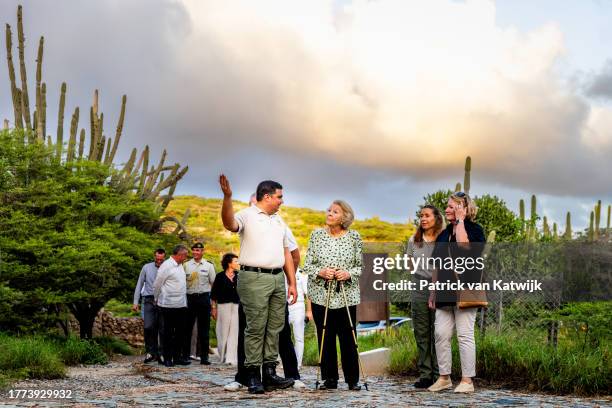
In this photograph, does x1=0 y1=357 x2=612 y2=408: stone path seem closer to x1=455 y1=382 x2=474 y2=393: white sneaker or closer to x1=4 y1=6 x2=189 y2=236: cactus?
x1=455 y1=382 x2=474 y2=393: white sneaker

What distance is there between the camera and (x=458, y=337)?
8.15 metres

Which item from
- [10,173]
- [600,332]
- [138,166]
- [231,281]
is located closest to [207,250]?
[138,166]

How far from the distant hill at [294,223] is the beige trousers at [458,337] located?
34.0 metres

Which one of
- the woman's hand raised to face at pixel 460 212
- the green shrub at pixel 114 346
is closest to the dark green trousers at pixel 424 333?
the woman's hand raised to face at pixel 460 212

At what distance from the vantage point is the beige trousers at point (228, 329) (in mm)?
13109

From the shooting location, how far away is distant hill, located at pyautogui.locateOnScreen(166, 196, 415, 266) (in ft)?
157

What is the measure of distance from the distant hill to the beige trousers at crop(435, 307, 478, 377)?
34.0 metres

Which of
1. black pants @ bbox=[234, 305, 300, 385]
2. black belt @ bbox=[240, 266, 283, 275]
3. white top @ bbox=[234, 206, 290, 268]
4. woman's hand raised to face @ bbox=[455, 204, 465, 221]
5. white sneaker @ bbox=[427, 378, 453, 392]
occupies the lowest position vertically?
white sneaker @ bbox=[427, 378, 453, 392]

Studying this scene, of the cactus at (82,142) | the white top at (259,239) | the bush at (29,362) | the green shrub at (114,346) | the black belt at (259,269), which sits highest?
the cactus at (82,142)

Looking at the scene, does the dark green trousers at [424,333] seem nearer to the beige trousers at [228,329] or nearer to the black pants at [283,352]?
the black pants at [283,352]

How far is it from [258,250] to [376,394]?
5.89ft

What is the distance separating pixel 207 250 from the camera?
115 ft

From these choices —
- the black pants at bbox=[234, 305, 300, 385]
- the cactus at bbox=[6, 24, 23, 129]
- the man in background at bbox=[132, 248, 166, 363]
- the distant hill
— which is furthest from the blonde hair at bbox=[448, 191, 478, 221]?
the distant hill

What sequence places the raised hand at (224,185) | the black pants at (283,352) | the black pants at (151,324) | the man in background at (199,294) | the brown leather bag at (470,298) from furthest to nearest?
1. the black pants at (151,324)
2. the man in background at (199,294)
3. the black pants at (283,352)
4. the brown leather bag at (470,298)
5. the raised hand at (224,185)
